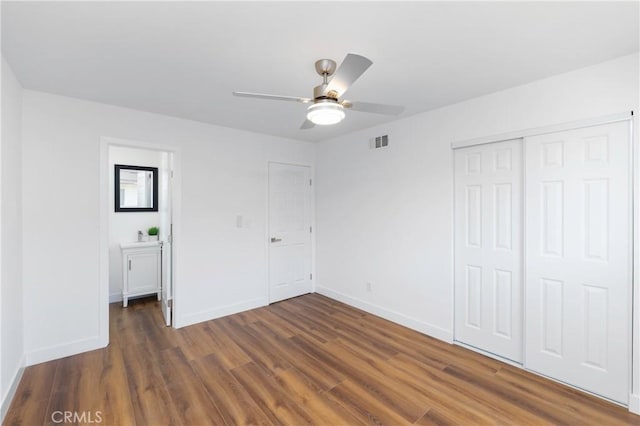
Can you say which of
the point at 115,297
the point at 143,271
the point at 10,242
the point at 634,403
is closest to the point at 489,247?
the point at 634,403

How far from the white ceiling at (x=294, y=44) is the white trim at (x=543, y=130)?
1.38ft

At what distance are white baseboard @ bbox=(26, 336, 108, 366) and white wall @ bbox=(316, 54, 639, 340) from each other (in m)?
2.93

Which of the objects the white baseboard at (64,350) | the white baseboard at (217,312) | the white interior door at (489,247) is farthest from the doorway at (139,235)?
the white interior door at (489,247)

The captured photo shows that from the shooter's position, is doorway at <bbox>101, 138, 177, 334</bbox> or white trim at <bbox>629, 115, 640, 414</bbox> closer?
white trim at <bbox>629, 115, 640, 414</bbox>

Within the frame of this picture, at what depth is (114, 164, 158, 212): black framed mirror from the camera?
14.3 feet

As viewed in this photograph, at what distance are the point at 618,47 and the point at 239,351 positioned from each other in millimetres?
3912

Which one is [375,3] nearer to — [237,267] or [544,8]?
[544,8]

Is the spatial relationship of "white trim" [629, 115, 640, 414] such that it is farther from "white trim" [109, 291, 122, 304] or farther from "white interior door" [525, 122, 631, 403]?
"white trim" [109, 291, 122, 304]

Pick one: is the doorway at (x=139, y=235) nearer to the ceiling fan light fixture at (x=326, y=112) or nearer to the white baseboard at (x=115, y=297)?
the white baseboard at (x=115, y=297)

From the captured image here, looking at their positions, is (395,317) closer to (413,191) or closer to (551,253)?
(413,191)

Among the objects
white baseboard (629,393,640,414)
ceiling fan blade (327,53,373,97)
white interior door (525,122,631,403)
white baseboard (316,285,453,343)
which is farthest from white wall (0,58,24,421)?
white baseboard (629,393,640,414)

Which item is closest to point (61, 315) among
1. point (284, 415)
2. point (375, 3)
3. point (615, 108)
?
point (284, 415)

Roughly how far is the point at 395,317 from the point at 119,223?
14.0 ft

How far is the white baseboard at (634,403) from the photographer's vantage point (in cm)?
198
